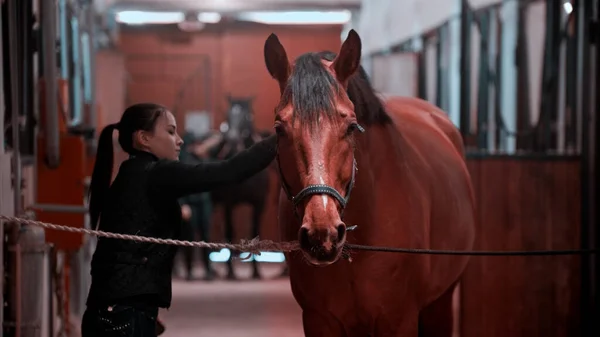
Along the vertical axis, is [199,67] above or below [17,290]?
above

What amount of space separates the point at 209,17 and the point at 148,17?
38.0 inches

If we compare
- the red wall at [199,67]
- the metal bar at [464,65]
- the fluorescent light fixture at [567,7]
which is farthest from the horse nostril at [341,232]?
the red wall at [199,67]

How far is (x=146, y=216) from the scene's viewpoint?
141 inches

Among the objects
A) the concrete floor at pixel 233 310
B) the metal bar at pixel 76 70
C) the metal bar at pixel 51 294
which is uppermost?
the metal bar at pixel 76 70

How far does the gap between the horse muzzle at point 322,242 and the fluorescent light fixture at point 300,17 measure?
497 inches

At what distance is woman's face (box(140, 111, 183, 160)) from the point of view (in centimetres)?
368

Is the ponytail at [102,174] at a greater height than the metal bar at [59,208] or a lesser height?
greater

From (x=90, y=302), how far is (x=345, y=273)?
880mm

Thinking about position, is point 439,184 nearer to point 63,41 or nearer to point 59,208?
point 59,208

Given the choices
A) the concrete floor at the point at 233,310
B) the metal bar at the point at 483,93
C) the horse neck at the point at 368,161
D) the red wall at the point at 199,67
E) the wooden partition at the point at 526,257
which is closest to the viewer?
the horse neck at the point at 368,161

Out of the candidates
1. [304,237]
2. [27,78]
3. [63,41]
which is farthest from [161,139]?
[63,41]

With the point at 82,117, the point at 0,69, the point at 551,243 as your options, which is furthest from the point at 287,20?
the point at 0,69

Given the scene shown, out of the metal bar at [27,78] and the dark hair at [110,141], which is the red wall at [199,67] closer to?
the metal bar at [27,78]

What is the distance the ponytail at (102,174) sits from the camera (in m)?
3.77
